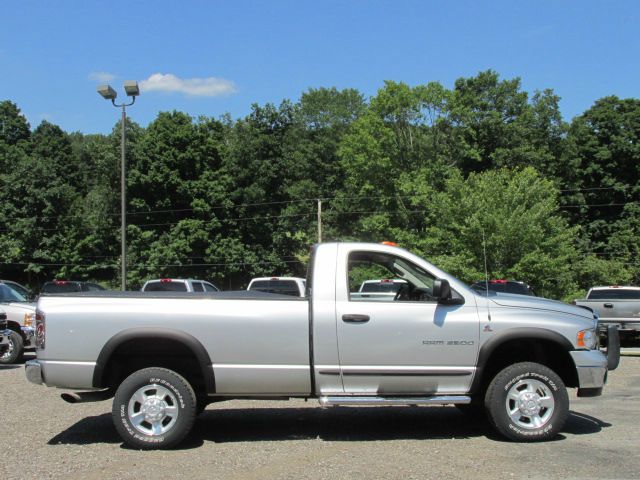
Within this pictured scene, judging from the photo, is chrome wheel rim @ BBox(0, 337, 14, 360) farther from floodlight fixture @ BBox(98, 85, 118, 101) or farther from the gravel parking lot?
floodlight fixture @ BBox(98, 85, 118, 101)

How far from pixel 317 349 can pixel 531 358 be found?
8.21 ft

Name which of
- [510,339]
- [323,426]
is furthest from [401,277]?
[323,426]

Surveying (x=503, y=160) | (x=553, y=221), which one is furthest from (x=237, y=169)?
(x=553, y=221)

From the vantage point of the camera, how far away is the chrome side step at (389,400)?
648 cm

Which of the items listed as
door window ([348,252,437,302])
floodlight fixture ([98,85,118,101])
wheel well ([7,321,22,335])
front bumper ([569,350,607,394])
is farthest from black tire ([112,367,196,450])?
floodlight fixture ([98,85,118,101])

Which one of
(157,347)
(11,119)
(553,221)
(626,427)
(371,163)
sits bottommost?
(626,427)

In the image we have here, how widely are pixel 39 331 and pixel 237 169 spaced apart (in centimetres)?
4980

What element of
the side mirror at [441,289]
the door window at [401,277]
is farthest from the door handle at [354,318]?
the side mirror at [441,289]

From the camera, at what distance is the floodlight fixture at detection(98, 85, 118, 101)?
78.0 ft

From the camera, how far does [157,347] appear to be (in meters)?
6.90

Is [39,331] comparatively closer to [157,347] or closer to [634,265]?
[157,347]

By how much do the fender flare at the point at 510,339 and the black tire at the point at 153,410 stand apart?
290 cm

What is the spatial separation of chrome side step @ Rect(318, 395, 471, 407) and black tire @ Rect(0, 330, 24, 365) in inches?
389

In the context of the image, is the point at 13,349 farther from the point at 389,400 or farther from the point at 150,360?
the point at 389,400
